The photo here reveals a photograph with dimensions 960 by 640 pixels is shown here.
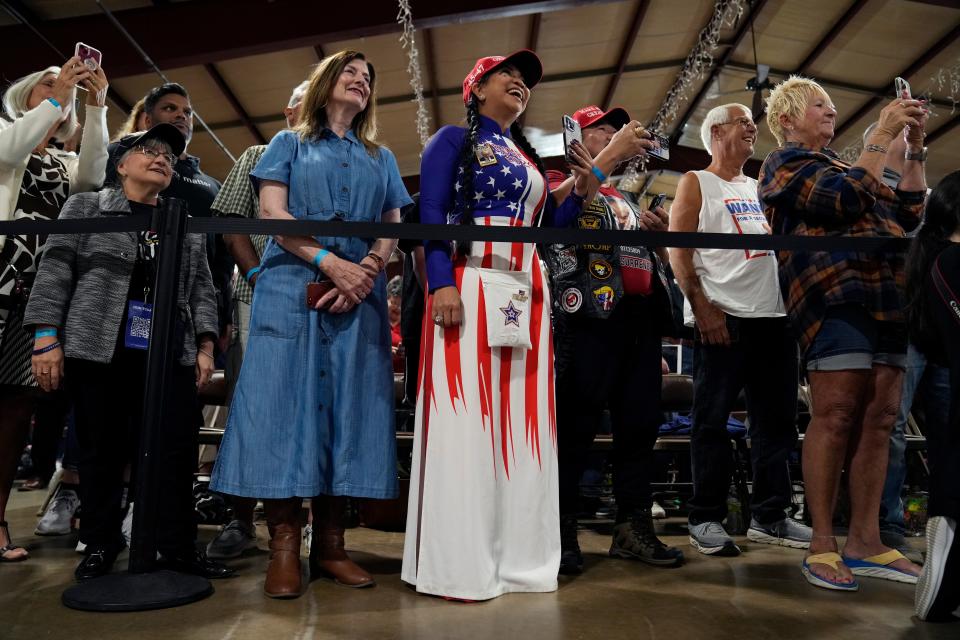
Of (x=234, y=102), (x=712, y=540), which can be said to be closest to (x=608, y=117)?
(x=712, y=540)

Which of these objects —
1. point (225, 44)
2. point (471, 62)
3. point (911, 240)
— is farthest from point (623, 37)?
point (911, 240)

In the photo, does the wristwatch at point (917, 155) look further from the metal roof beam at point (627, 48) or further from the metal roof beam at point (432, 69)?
the metal roof beam at point (627, 48)

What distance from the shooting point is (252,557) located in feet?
8.48

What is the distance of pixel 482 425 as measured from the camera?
2.04m

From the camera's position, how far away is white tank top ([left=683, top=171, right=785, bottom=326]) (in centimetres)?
270

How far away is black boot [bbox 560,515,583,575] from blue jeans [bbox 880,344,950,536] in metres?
1.22

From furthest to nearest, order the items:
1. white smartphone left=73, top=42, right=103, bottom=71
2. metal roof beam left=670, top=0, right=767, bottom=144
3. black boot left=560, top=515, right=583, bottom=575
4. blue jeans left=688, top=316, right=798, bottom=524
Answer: metal roof beam left=670, top=0, right=767, bottom=144
blue jeans left=688, top=316, right=798, bottom=524
white smartphone left=73, top=42, right=103, bottom=71
black boot left=560, top=515, right=583, bottom=575

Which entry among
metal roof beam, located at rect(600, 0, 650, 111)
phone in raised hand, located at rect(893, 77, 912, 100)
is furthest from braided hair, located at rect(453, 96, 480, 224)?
metal roof beam, located at rect(600, 0, 650, 111)

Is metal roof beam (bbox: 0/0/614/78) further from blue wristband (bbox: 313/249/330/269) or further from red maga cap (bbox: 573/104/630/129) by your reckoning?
blue wristband (bbox: 313/249/330/269)

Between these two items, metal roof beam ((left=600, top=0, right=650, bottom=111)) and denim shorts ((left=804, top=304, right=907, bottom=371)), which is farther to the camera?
metal roof beam ((left=600, top=0, right=650, bottom=111))

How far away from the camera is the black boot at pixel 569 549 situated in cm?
231

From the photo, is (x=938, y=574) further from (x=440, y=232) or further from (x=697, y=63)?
(x=697, y=63)

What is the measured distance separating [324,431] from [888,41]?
7988mm

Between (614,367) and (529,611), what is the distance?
85 cm
